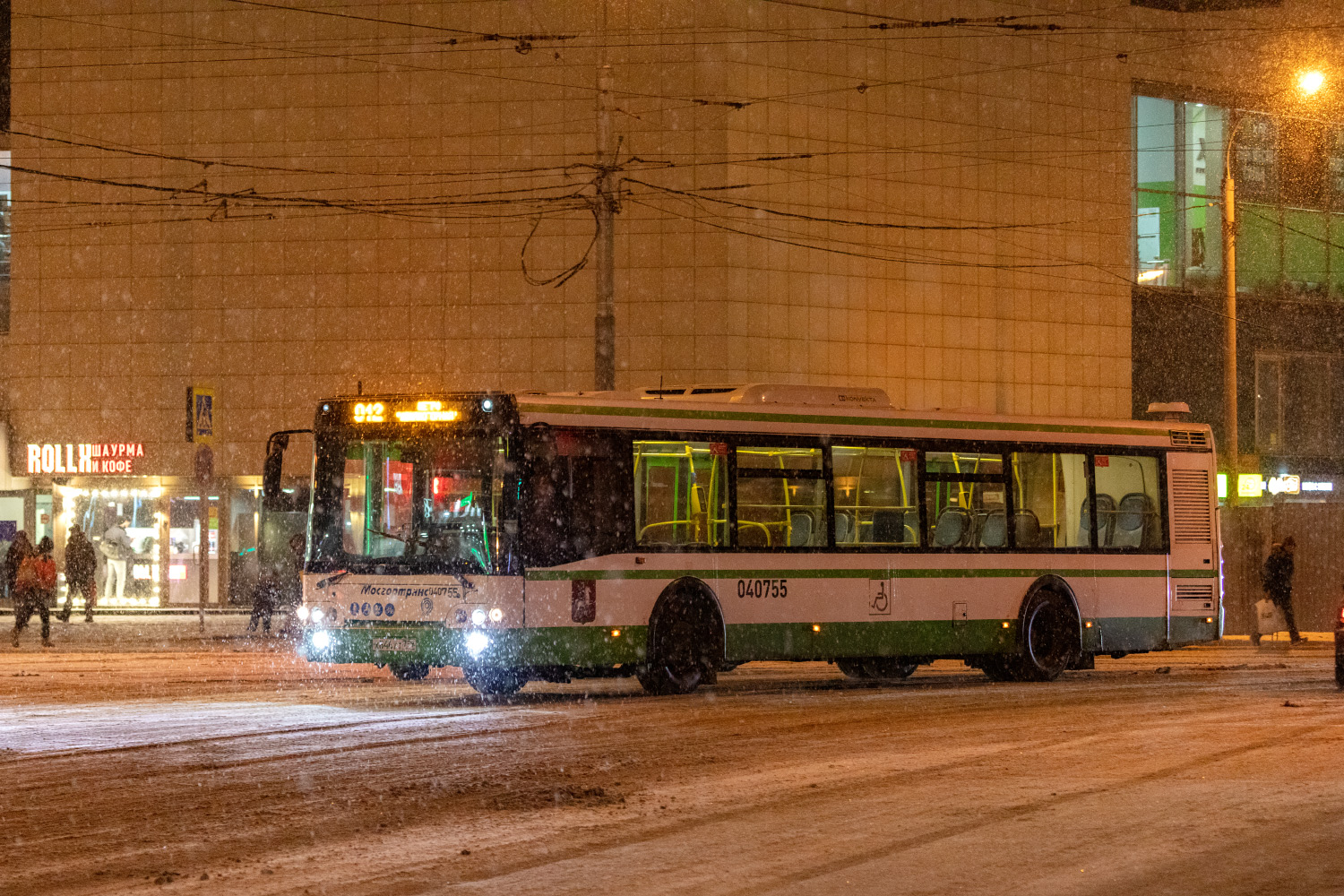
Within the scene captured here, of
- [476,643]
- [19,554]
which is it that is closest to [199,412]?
[19,554]

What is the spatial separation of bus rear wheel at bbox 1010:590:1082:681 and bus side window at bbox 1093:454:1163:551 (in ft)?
3.17

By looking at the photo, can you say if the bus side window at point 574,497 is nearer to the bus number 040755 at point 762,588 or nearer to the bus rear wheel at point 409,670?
the bus number 040755 at point 762,588

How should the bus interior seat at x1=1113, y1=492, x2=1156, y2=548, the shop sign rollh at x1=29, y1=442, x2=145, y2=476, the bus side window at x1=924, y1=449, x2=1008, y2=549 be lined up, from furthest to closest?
the shop sign rollh at x1=29, y1=442, x2=145, y2=476, the bus interior seat at x1=1113, y1=492, x2=1156, y2=548, the bus side window at x1=924, y1=449, x2=1008, y2=549

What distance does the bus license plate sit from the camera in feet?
55.1

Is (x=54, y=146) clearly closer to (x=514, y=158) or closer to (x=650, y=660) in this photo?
(x=514, y=158)

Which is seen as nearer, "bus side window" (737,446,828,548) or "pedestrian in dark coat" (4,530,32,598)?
"bus side window" (737,446,828,548)

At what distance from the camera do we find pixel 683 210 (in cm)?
3503

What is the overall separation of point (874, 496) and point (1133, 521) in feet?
12.6

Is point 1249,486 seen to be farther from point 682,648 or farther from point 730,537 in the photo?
point 682,648

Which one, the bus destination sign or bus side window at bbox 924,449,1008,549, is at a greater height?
the bus destination sign

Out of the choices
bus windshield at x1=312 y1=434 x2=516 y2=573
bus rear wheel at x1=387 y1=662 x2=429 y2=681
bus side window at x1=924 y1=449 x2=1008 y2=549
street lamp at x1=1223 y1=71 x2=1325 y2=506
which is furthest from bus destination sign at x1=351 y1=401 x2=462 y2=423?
street lamp at x1=1223 y1=71 x2=1325 y2=506

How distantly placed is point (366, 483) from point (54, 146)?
23.7m

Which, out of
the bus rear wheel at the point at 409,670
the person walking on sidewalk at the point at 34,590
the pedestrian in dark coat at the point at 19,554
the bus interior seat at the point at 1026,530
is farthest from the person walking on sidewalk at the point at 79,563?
the bus interior seat at the point at 1026,530

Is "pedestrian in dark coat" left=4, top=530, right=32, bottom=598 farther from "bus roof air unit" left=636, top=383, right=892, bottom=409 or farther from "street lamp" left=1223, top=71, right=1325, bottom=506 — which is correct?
"street lamp" left=1223, top=71, right=1325, bottom=506
